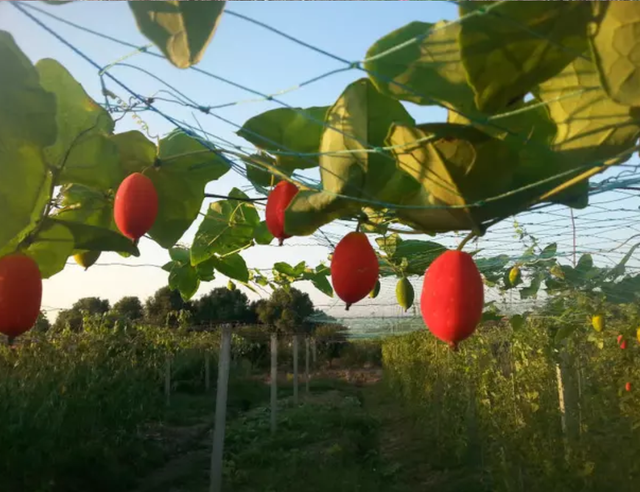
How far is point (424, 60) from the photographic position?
73 centimetres

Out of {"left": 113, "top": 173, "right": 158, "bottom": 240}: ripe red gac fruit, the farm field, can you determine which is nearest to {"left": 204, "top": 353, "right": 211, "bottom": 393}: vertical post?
the farm field

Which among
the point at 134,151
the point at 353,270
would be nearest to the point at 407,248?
the point at 134,151

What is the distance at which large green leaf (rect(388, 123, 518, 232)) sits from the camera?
2.38 ft

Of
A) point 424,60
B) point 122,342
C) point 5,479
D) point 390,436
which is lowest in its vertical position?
point 390,436

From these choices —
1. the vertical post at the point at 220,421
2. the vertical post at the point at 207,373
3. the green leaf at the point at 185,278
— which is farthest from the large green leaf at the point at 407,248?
the vertical post at the point at 207,373

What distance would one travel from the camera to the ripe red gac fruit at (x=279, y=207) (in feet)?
3.11

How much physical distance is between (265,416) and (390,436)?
2.77 m

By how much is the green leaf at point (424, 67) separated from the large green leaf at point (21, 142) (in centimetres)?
52

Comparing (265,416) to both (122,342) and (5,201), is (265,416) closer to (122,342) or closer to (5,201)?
(122,342)

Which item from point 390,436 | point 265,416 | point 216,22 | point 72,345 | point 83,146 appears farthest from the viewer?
point 265,416

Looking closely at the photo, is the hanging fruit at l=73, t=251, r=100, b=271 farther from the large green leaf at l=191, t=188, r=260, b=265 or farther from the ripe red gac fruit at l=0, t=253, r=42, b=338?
the large green leaf at l=191, t=188, r=260, b=265

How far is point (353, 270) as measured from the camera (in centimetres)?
84

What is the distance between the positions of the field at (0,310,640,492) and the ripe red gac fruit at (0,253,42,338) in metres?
4.03

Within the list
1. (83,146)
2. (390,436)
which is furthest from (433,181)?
(390,436)
